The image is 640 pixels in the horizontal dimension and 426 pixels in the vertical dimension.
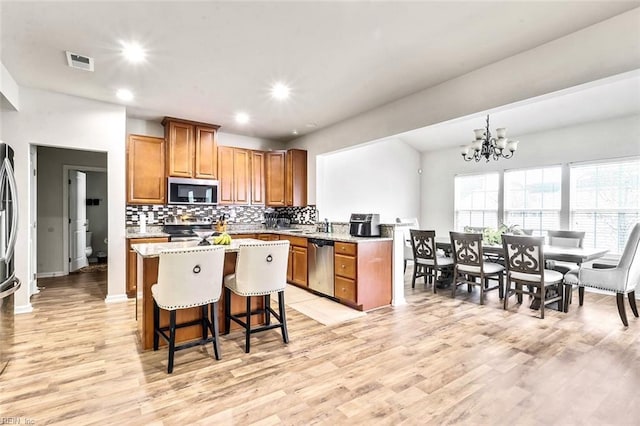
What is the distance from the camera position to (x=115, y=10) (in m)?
2.28

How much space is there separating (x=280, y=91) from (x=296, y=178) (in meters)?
2.34

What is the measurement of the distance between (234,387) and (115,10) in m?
2.84

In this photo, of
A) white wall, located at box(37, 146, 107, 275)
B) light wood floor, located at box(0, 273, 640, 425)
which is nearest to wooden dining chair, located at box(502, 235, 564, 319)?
light wood floor, located at box(0, 273, 640, 425)

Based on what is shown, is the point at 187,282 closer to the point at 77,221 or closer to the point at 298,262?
the point at 298,262

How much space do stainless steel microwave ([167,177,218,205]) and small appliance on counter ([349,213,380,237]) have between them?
103 inches

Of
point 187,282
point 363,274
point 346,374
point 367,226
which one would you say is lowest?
point 346,374

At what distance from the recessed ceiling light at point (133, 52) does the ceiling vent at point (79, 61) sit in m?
0.42

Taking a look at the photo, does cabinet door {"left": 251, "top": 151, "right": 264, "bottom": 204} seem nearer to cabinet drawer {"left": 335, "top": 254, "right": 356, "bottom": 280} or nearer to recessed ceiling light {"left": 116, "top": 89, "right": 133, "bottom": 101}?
recessed ceiling light {"left": 116, "top": 89, "right": 133, "bottom": 101}

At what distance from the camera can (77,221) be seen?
6398 millimetres

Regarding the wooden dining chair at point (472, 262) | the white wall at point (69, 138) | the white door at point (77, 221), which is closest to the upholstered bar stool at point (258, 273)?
the white wall at point (69, 138)

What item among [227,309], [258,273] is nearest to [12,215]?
[227,309]

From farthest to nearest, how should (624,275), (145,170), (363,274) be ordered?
(145,170)
(363,274)
(624,275)

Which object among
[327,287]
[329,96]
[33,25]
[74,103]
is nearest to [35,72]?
[74,103]

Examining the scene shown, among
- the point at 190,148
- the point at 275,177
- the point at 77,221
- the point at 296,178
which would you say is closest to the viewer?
the point at 190,148
